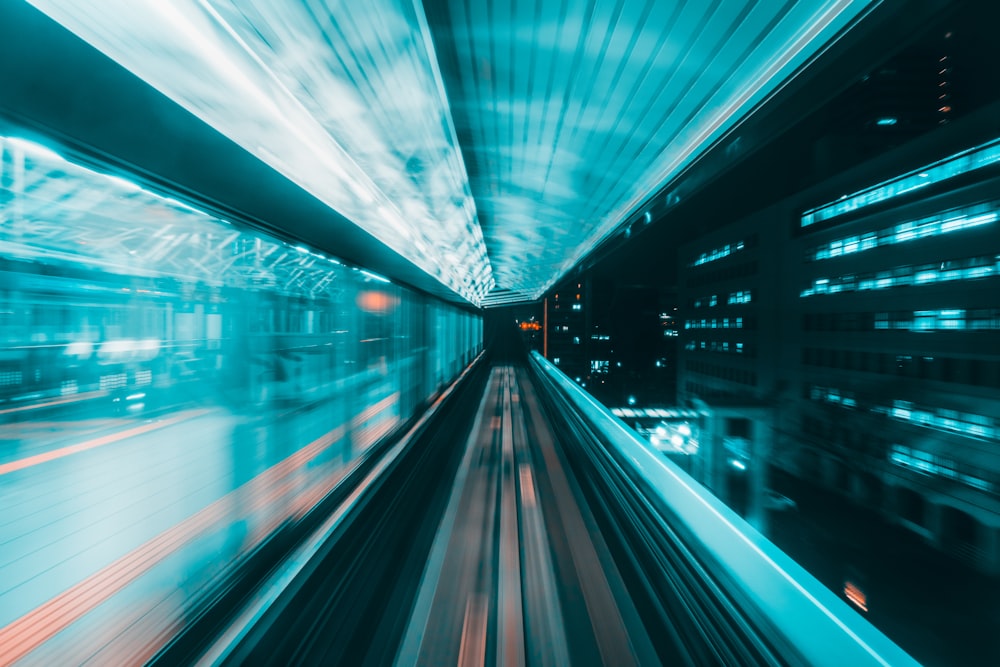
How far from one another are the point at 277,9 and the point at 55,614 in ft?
8.33

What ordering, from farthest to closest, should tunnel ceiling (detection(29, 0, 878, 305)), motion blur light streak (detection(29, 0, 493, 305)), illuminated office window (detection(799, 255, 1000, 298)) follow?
illuminated office window (detection(799, 255, 1000, 298)), tunnel ceiling (detection(29, 0, 878, 305)), motion blur light streak (detection(29, 0, 493, 305))

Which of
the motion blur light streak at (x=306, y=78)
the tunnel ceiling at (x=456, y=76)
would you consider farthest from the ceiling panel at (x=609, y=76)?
the motion blur light streak at (x=306, y=78)

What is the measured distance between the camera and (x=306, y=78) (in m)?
1.46

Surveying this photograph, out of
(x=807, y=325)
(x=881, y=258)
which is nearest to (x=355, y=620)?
(x=807, y=325)

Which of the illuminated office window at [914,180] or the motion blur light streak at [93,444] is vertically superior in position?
the illuminated office window at [914,180]

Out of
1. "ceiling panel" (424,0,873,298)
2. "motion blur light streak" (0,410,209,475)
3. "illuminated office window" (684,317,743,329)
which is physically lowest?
"motion blur light streak" (0,410,209,475)

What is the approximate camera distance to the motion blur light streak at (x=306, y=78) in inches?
38.7

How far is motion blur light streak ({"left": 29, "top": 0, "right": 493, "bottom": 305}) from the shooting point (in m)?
0.98

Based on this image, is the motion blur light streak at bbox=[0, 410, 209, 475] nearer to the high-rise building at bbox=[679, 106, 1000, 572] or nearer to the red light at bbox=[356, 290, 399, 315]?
the red light at bbox=[356, 290, 399, 315]

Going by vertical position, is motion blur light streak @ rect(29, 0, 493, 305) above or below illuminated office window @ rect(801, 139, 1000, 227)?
below

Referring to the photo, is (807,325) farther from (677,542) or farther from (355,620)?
(355,620)

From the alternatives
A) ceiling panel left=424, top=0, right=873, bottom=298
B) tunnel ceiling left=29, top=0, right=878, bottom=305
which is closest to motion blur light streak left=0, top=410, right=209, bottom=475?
tunnel ceiling left=29, top=0, right=878, bottom=305

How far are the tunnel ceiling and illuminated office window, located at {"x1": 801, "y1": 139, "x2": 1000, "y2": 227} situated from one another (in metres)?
1.64

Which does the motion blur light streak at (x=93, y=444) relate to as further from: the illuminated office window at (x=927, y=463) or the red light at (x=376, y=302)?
the illuminated office window at (x=927, y=463)
